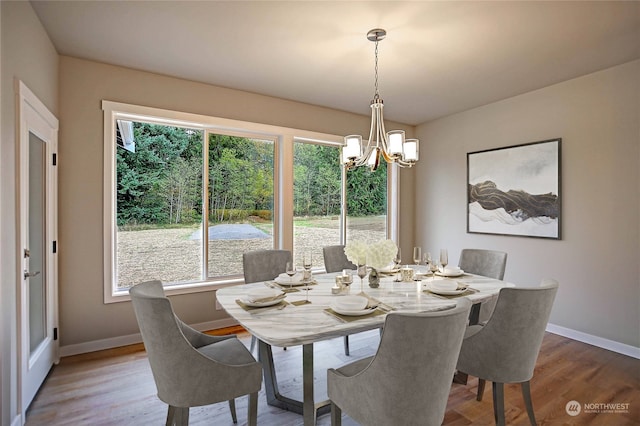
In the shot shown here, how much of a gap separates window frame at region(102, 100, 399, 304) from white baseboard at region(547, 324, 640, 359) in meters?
2.61

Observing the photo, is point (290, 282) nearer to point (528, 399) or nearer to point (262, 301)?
point (262, 301)

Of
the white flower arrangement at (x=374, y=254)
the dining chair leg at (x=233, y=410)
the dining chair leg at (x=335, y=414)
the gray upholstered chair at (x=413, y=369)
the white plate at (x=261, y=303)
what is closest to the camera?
the gray upholstered chair at (x=413, y=369)

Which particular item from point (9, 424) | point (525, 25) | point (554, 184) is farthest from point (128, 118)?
point (554, 184)

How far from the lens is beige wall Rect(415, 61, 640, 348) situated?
2.92m

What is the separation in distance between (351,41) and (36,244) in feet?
9.20

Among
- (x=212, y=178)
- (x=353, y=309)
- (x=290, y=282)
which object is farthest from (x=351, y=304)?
(x=212, y=178)

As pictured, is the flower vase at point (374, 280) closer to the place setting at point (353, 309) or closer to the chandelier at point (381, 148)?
the place setting at point (353, 309)

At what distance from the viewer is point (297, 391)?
7.62 feet

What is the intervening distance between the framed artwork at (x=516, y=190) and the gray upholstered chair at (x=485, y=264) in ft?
3.33

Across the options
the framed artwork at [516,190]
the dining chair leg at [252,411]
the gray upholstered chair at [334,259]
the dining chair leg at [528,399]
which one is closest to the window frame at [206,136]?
the gray upholstered chair at [334,259]

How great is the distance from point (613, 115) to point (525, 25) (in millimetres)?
1515

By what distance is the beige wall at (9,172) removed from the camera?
174 cm

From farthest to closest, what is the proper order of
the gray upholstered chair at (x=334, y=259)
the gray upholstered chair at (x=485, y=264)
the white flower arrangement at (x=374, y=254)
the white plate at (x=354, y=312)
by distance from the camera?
the gray upholstered chair at (x=334, y=259)
the gray upholstered chair at (x=485, y=264)
the white flower arrangement at (x=374, y=254)
the white plate at (x=354, y=312)

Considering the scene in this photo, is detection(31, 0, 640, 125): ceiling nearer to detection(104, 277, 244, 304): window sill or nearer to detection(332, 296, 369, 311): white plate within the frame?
detection(332, 296, 369, 311): white plate
